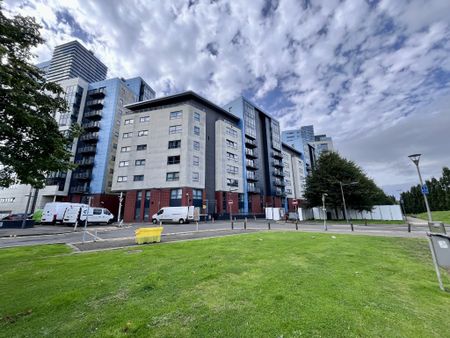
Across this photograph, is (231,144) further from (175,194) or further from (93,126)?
(93,126)

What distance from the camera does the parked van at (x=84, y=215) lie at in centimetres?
3216

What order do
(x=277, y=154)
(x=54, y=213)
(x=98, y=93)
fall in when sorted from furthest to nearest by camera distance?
(x=277, y=154) → (x=98, y=93) → (x=54, y=213)

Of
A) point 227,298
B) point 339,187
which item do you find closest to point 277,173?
point 339,187

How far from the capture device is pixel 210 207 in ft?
153

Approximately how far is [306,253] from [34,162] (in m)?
11.5

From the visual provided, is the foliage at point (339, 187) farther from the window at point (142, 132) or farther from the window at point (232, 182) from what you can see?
the window at point (142, 132)

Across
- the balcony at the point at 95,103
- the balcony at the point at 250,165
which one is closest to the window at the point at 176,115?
the balcony at the point at 250,165

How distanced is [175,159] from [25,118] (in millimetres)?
38301

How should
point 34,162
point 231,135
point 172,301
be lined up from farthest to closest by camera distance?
point 231,135 < point 34,162 < point 172,301

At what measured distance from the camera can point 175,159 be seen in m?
45.1

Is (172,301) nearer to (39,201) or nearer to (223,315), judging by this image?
(223,315)

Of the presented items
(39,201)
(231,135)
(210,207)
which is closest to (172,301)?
(210,207)

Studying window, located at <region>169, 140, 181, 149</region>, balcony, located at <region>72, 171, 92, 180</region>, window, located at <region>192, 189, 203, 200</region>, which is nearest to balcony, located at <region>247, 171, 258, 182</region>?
window, located at <region>192, 189, 203, 200</region>

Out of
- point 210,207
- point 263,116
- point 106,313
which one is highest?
point 263,116
